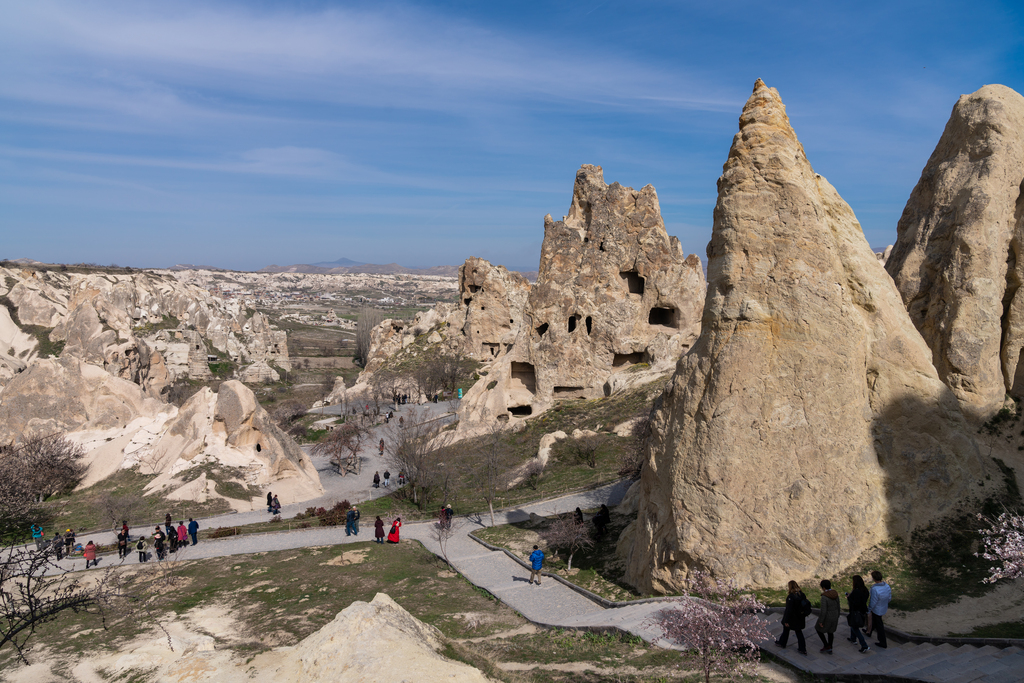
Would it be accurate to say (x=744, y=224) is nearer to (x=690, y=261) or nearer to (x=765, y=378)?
(x=765, y=378)

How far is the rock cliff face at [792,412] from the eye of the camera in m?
10.6

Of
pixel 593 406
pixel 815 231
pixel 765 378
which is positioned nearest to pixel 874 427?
pixel 765 378

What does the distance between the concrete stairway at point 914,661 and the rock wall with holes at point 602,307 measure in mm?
24363

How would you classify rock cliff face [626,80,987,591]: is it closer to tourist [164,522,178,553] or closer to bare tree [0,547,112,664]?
bare tree [0,547,112,664]

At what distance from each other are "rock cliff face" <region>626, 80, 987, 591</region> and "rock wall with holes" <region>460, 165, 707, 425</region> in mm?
21505

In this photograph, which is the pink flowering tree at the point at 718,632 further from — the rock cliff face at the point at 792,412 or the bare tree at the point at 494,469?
the bare tree at the point at 494,469

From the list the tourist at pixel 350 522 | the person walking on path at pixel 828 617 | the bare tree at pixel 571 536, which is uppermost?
the person walking on path at pixel 828 617

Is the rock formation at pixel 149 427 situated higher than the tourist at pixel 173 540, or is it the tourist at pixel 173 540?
the rock formation at pixel 149 427

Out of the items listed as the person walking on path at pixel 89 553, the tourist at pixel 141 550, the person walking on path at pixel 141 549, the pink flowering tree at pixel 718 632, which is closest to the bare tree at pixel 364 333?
the person walking on path at pixel 141 549

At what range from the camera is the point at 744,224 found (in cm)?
1166

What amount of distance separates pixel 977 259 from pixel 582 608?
10.7 metres

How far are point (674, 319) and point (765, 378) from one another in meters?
23.9

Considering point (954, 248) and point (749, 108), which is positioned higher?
point (749, 108)

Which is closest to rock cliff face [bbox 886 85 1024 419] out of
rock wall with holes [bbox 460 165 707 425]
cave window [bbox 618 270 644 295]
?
rock wall with holes [bbox 460 165 707 425]
